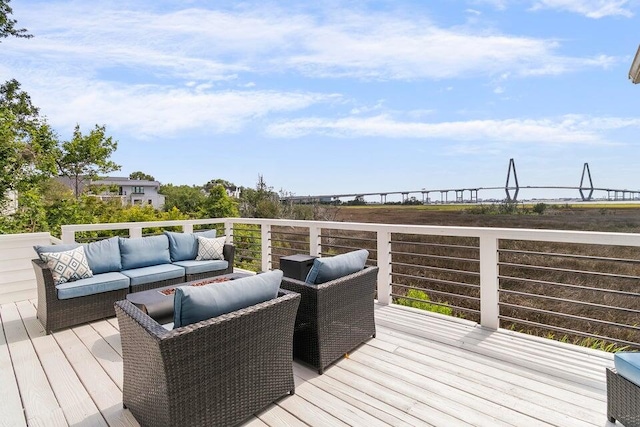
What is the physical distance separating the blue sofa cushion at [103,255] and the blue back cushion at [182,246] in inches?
27.5

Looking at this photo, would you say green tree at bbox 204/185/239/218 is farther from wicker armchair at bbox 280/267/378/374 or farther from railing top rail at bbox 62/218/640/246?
wicker armchair at bbox 280/267/378/374

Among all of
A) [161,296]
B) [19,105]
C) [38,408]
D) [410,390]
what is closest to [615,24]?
[410,390]

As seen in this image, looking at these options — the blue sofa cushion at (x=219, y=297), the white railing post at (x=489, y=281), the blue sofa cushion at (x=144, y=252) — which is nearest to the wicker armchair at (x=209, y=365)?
the blue sofa cushion at (x=219, y=297)

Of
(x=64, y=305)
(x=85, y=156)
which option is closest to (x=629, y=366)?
(x=64, y=305)

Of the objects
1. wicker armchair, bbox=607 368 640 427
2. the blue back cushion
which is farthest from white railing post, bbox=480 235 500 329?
the blue back cushion

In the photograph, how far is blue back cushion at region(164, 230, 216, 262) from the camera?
4.74 m

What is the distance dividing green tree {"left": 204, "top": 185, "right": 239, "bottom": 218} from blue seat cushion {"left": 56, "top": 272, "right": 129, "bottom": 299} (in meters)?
9.31

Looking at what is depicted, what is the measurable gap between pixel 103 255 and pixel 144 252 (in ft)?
1.54

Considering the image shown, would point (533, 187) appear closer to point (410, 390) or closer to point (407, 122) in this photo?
point (407, 122)

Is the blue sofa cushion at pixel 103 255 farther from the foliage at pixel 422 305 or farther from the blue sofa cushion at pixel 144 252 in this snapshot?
the foliage at pixel 422 305

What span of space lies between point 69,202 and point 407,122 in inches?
376

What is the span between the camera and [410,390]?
225 cm

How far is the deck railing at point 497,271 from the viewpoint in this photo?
9.28 feet

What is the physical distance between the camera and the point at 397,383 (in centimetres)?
234
